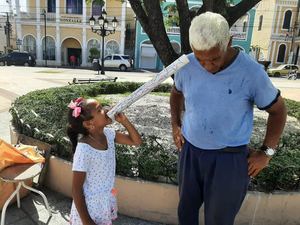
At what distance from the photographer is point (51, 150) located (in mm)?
3711

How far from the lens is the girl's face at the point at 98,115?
2057 millimetres

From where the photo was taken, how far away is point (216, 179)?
6.91 ft

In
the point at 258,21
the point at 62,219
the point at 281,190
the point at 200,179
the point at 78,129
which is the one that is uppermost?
the point at 258,21

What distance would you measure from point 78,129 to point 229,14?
4.11 meters

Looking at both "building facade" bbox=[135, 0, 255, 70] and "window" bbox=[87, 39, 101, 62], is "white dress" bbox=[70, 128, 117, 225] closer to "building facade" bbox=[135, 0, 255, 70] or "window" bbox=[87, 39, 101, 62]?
"building facade" bbox=[135, 0, 255, 70]

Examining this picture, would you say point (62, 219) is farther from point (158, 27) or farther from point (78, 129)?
point (158, 27)

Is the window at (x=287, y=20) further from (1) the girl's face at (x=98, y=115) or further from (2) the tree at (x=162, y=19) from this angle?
(1) the girl's face at (x=98, y=115)

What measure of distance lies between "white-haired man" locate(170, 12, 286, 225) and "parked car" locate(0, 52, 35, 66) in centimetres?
2957

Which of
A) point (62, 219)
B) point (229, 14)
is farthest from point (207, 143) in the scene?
point (229, 14)

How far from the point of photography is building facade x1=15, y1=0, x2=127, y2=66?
1284 inches

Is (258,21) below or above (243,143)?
above

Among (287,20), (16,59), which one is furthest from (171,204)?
(287,20)

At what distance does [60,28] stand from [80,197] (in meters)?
33.4

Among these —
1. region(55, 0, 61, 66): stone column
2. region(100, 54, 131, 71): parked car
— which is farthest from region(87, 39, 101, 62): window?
region(100, 54, 131, 71): parked car
